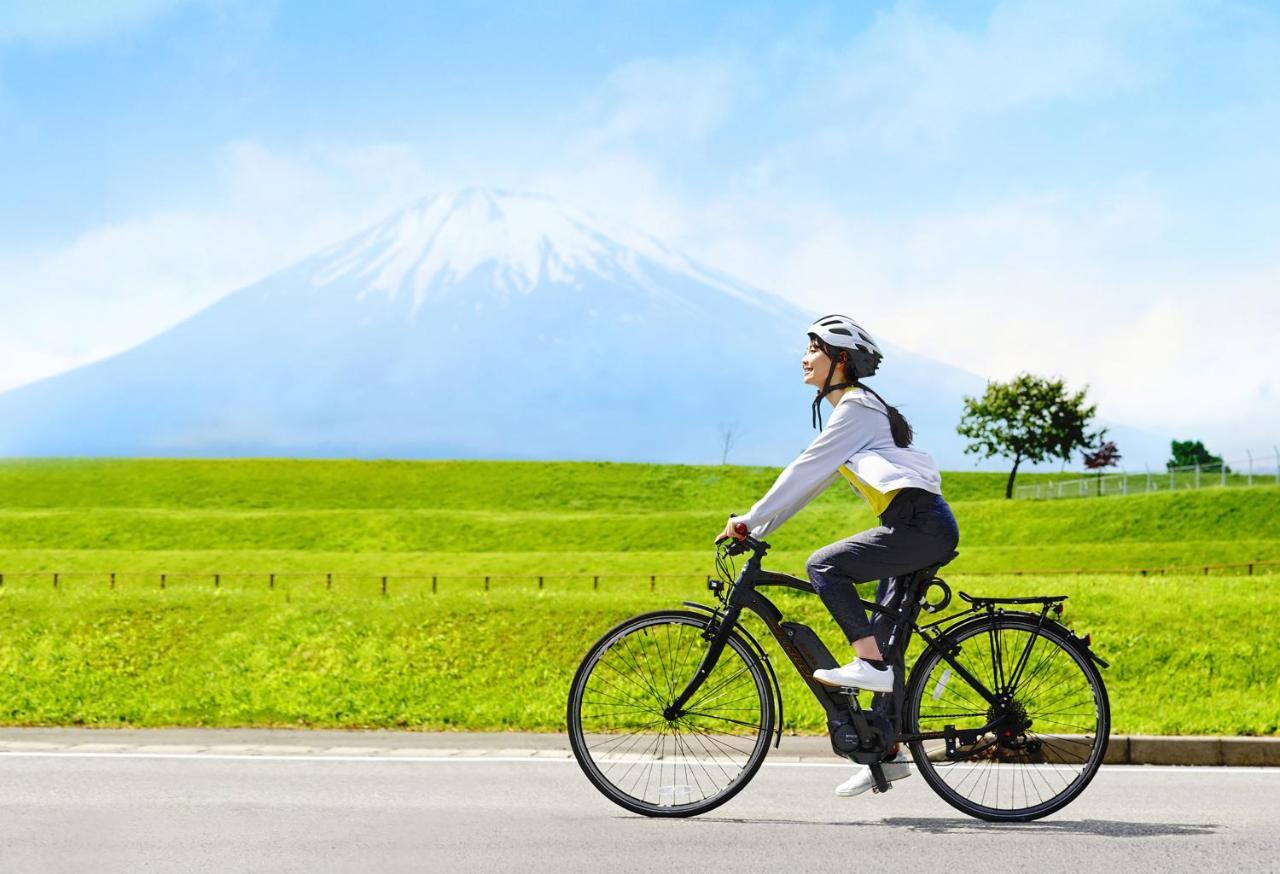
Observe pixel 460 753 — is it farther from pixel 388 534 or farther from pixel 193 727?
pixel 388 534

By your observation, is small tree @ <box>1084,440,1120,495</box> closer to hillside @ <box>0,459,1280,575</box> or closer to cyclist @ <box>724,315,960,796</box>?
hillside @ <box>0,459,1280,575</box>

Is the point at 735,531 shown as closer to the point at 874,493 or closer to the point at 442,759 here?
the point at 874,493

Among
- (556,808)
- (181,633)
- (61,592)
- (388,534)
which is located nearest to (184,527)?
(388,534)

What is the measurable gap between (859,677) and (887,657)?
0.22 metres

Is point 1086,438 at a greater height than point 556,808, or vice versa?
point 1086,438

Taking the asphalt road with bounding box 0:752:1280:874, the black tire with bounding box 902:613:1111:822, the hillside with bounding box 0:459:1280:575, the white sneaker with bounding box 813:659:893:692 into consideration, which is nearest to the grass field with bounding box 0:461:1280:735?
the hillside with bounding box 0:459:1280:575

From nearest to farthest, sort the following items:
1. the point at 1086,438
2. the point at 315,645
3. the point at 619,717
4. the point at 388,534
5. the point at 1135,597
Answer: the point at 619,717, the point at 315,645, the point at 1135,597, the point at 388,534, the point at 1086,438

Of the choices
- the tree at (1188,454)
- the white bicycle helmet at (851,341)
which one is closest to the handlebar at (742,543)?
the white bicycle helmet at (851,341)

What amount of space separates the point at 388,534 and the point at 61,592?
41.4 m

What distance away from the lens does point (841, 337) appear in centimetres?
718

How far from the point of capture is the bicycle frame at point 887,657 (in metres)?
7.08

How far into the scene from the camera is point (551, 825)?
751 centimetres

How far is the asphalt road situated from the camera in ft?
21.7

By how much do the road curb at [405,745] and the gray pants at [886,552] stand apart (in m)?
3.61
